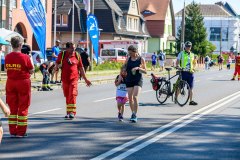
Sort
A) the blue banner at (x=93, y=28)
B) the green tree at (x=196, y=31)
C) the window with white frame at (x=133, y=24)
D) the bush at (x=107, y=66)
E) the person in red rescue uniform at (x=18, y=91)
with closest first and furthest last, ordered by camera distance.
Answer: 1. the person in red rescue uniform at (x=18, y=91)
2. the blue banner at (x=93, y=28)
3. the bush at (x=107, y=66)
4. the window with white frame at (x=133, y=24)
5. the green tree at (x=196, y=31)

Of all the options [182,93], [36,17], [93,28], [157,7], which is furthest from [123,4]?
[182,93]

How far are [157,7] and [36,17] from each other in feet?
262

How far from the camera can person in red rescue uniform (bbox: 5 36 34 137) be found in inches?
455

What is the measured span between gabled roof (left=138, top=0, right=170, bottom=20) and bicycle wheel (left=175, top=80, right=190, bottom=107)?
3385 inches

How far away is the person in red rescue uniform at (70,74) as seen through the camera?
48.2ft

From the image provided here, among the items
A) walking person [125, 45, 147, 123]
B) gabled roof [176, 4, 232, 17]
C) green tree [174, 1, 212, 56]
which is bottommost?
walking person [125, 45, 147, 123]

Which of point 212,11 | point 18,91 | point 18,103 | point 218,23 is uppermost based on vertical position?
point 212,11

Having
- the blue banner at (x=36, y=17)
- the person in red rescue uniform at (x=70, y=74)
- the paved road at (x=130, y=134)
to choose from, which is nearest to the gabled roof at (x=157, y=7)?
the blue banner at (x=36, y=17)

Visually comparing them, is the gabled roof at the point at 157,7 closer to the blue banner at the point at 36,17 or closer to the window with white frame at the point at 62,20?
the window with white frame at the point at 62,20

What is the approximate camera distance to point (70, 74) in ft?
48.7

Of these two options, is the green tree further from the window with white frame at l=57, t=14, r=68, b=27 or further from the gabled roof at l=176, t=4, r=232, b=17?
the gabled roof at l=176, t=4, r=232, b=17

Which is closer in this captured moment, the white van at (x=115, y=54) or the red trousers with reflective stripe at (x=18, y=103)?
the red trousers with reflective stripe at (x=18, y=103)

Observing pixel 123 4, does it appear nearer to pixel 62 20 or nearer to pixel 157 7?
pixel 62 20

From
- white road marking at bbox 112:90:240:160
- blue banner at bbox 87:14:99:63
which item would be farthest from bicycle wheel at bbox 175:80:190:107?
blue banner at bbox 87:14:99:63
